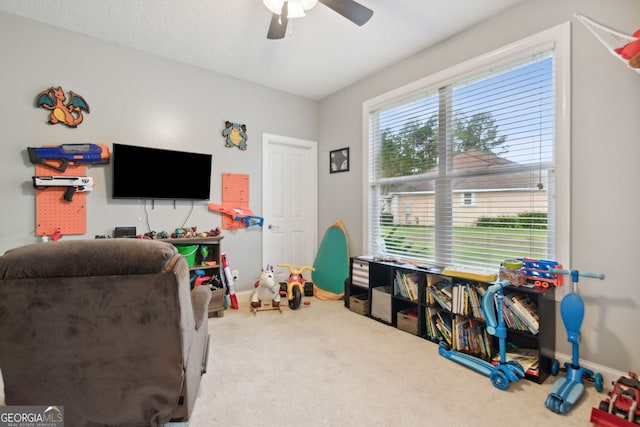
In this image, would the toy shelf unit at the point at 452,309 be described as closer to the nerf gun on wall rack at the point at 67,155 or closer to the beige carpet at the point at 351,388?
the beige carpet at the point at 351,388

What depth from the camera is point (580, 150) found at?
2025 millimetres

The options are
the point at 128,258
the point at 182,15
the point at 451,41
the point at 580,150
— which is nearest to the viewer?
the point at 128,258

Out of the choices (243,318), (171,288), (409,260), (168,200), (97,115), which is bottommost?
(243,318)

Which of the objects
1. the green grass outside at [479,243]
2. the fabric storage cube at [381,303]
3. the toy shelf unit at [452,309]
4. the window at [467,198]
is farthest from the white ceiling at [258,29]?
the fabric storage cube at [381,303]

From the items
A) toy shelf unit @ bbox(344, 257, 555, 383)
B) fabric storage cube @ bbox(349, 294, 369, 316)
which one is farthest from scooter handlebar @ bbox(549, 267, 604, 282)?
fabric storage cube @ bbox(349, 294, 369, 316)

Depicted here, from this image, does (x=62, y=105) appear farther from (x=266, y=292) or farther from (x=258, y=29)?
(x=266, y=292)

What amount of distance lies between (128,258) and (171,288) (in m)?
0.20

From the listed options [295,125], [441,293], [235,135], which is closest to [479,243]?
[441,293]

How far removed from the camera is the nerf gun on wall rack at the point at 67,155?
2482 millimetres

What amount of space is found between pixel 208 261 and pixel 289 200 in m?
1.40

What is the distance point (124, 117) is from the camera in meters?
2.93

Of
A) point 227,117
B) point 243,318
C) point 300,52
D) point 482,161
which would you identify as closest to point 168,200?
Answer: point 227,117

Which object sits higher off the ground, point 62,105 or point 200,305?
point 62,105

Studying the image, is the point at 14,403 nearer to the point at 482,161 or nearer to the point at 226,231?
the point at 226,231
